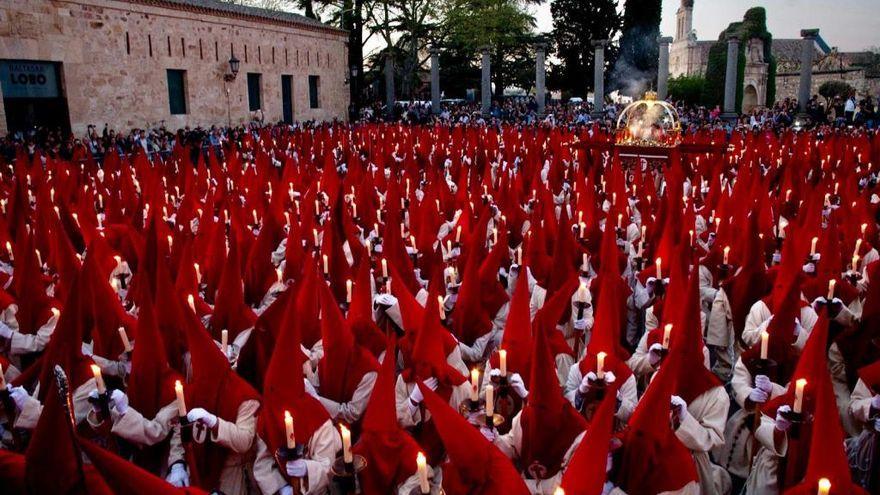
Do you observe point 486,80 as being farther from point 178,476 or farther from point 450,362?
point 178,476

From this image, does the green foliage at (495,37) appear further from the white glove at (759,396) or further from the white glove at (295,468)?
the white glove at (295,468)

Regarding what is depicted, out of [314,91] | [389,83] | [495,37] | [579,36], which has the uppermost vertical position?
[579,36]

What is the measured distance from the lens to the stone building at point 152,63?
1866cm

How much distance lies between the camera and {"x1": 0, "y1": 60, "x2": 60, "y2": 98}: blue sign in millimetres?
18047

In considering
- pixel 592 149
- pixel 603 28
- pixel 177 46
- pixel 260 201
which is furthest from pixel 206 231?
pixel 603 28

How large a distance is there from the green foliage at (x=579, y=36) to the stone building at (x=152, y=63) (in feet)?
84.0

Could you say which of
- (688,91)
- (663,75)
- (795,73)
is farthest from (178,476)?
(795,73)

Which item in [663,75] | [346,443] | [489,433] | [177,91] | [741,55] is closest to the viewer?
[346,443]

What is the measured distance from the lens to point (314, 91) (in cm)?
3222

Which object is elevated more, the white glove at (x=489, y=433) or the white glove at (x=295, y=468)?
the white glove at (x=489, y=433)

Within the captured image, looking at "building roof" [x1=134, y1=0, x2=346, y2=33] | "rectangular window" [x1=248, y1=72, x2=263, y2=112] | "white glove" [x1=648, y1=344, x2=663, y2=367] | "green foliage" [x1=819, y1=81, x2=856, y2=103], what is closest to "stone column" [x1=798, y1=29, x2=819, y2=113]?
"green foliage" [x1=819, y1=81, x2=856, y2=103]

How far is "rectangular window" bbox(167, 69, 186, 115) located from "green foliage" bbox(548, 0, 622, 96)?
115 feet

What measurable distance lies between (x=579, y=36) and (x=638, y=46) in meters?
5.52

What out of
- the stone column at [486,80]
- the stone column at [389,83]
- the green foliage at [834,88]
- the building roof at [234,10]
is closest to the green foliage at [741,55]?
the green foliage at [834,88]
